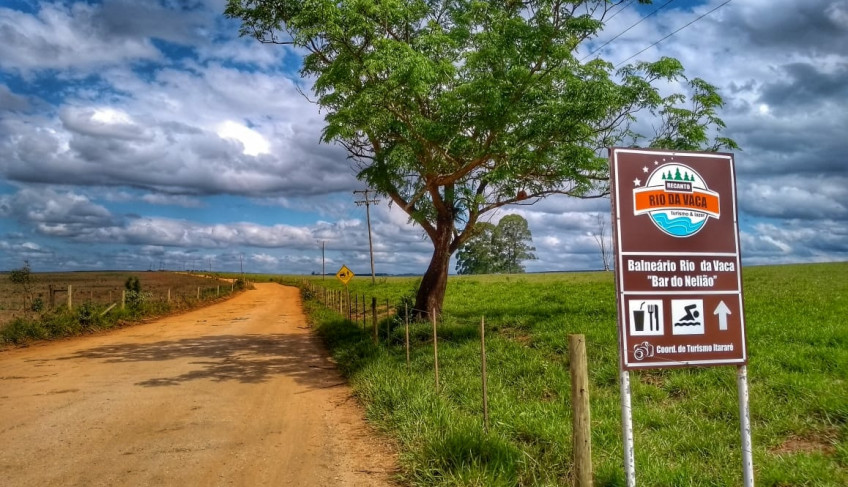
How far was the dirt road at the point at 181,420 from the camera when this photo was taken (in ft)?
22.6

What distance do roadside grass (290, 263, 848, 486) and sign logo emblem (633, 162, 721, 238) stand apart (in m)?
2.56

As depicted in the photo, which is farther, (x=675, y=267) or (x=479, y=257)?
(x=479, y=257)

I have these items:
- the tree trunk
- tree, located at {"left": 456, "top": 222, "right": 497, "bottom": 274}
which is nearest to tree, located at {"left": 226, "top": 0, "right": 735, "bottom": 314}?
the tree trunk

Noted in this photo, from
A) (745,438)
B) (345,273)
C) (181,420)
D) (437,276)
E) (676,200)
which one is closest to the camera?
(745,438)

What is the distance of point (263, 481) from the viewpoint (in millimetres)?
6551

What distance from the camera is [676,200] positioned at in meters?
4.80

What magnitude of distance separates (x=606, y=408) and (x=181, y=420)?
6.19m

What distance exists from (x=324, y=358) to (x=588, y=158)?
836 centimetres

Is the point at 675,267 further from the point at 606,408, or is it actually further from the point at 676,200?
the point at 606,408

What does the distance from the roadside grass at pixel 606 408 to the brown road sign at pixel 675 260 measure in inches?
73.5

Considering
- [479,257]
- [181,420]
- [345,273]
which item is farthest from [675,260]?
[479,257]

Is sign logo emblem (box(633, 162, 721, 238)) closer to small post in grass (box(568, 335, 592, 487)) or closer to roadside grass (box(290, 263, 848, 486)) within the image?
small post in grass (box(568, 335, 592, 487))

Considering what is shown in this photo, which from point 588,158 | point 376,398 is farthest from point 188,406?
point 588,158

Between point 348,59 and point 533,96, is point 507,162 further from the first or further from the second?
point 348,59
